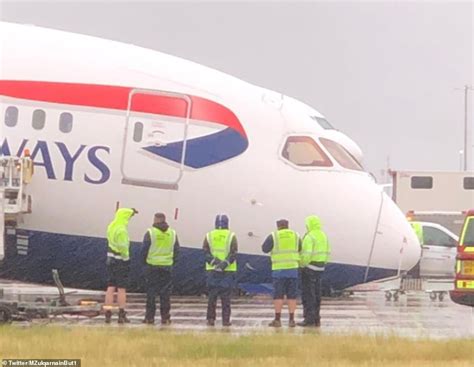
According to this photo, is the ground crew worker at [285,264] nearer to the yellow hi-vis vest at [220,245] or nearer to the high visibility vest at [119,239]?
the yellow hi-vis vest at [220,245]

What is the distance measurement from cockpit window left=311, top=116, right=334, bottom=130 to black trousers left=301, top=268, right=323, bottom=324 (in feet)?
10.9

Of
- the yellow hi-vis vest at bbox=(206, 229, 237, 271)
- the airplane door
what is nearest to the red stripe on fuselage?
the airplane door

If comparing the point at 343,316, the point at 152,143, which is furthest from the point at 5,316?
the point at 343,316

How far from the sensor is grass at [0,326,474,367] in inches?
412

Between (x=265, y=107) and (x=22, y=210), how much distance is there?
4.28m

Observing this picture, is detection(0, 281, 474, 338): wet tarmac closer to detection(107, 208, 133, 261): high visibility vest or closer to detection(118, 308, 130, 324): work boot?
detection(118, 308, 130, 324): work boot

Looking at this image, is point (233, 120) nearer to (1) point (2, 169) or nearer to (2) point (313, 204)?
(2) point (313, 204)

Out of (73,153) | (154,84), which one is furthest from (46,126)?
(154,84)

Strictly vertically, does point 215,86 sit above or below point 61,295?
above

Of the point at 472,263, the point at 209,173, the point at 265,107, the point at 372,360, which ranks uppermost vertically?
the point at 265,107

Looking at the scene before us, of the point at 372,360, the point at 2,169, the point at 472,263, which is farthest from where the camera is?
the point at 2,169

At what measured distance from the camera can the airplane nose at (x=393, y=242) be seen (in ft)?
57.6

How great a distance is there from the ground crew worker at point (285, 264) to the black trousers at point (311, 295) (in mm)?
170

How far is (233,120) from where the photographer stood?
17.2 meters
